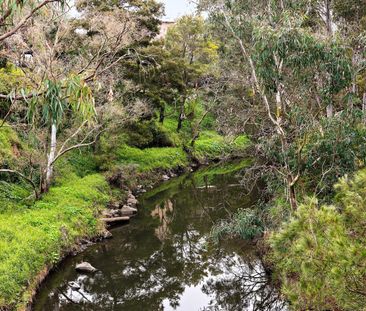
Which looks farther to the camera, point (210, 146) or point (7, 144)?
point (210, 146)

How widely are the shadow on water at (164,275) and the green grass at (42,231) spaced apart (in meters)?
0.71

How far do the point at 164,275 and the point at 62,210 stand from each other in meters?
5.24

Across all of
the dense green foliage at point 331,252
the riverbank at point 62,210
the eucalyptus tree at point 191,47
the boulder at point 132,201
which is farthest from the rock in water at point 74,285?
the eucalyptus tree at point 191,47

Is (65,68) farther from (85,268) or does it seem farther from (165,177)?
(165,177)

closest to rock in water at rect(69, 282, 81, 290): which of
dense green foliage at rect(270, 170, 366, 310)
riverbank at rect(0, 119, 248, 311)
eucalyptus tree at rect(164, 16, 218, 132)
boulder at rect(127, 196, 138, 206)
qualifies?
riverbank at rect(0, 119, 248, 311)

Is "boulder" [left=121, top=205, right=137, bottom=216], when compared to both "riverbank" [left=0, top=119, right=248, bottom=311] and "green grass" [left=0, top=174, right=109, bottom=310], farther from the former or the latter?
"green grass" [left=0, top=174, right=109, bottom=310]

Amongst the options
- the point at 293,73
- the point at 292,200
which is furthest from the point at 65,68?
the point at 292,200

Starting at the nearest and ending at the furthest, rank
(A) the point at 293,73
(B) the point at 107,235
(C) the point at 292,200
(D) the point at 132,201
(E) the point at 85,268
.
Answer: (C) the point at 292,200, (A) the point at 293,73, (E) the point at 85,268, (B) the point at 107,235, (D) the point at 132,201

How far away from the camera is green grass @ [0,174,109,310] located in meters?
10.8

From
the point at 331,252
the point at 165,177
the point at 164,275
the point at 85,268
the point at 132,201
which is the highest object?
the point at 165,177

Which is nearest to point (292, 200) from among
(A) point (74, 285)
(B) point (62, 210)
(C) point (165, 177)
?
(A) point (74, 285)

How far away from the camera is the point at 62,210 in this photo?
1608 centimetres

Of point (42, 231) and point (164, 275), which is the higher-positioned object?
point (42, 231)

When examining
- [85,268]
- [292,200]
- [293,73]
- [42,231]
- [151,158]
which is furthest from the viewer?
[151,158]
